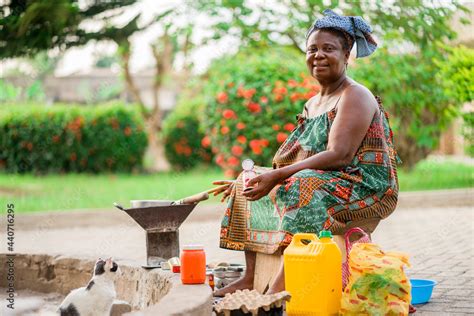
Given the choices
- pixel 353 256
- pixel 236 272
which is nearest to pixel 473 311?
pixel 353 256

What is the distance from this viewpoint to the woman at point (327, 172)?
Answer: 414cm

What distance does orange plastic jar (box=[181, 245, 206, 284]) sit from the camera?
12.9ft

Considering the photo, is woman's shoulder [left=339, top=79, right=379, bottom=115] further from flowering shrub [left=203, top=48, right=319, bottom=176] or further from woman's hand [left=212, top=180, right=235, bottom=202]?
flowering shrub [left=203, top=48, right=319, bottom=176]

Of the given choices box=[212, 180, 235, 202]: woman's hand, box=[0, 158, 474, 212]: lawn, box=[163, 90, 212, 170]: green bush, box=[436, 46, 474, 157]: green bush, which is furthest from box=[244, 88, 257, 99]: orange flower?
box=[212, 180, 235, 202]: woman's hand

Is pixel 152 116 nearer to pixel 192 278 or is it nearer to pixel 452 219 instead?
pixel 452 219

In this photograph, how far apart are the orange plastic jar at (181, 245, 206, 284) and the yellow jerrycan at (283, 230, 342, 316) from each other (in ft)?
1.43

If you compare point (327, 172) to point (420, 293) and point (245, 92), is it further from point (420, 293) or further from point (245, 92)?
point (245, 92)

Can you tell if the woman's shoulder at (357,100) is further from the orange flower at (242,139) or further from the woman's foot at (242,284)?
the orange flower at (242,139)

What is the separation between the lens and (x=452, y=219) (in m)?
10.2

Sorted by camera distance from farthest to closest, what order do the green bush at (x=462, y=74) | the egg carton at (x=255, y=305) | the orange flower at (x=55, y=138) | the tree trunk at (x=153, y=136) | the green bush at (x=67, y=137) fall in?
the tree trunk at (x=153, y=136) → the orange flower at (x=55, y=138) → the green bush at (x=67, y=137) → the green bush at (x=462, y=74) → the egg carton at (x=255, y=305)

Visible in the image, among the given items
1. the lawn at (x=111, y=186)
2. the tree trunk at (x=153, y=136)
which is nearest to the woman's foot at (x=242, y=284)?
the lawn at (x=111, y=186)

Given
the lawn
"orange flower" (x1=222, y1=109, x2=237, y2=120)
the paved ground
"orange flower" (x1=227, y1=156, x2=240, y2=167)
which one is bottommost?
the paved ground

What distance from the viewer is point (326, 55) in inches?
177

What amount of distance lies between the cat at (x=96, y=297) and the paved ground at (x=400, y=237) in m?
1.00
